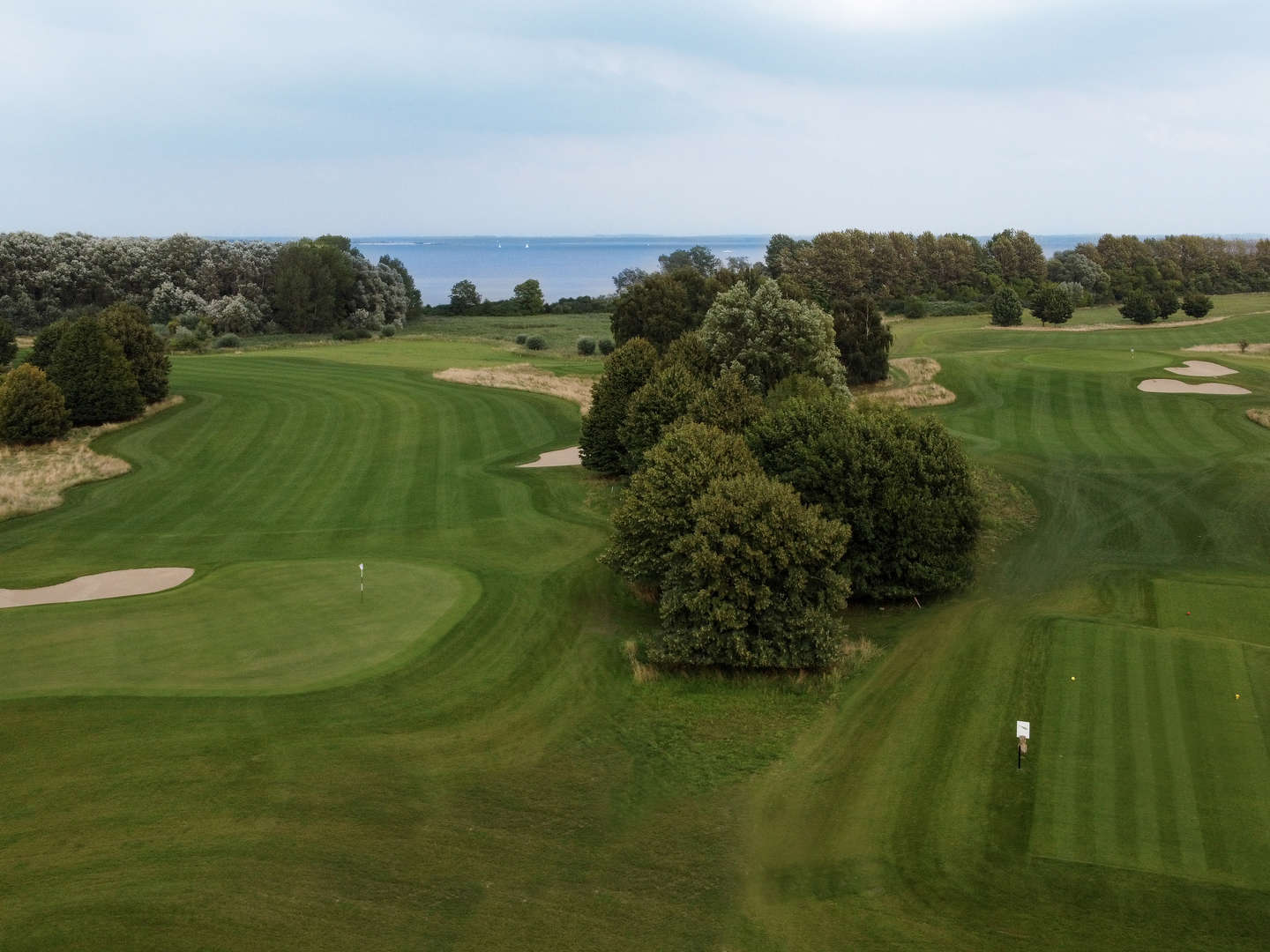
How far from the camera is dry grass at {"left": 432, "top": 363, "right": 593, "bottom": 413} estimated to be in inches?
2397

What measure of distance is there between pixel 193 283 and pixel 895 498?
98122 mm

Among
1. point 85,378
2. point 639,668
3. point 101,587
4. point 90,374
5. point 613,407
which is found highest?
point 90,374

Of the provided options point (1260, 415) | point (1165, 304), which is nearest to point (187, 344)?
point (1260, 415)

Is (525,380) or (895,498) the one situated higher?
(525,380)

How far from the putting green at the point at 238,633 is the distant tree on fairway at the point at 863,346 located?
38.1 metres

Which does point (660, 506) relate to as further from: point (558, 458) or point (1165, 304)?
point (1165, 304)

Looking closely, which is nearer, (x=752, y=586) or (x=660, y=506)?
(x=752, y=586)

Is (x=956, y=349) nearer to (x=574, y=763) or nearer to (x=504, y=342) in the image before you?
(x=504, y=342)

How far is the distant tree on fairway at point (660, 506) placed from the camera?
24625mm

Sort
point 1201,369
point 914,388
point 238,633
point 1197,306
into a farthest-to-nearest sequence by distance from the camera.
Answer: point 1197,306
point 914,388
point 1201,369
point 238,633

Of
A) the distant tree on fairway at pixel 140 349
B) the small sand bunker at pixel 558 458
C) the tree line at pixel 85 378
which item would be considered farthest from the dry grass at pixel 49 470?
the small sand bunker at pixel 558 458

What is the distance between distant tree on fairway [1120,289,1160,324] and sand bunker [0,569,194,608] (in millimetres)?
79503

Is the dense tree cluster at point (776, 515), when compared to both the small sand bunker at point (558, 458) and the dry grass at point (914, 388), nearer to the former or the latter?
the small sand bunker at point (558, 458)

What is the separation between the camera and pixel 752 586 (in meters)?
22.3
